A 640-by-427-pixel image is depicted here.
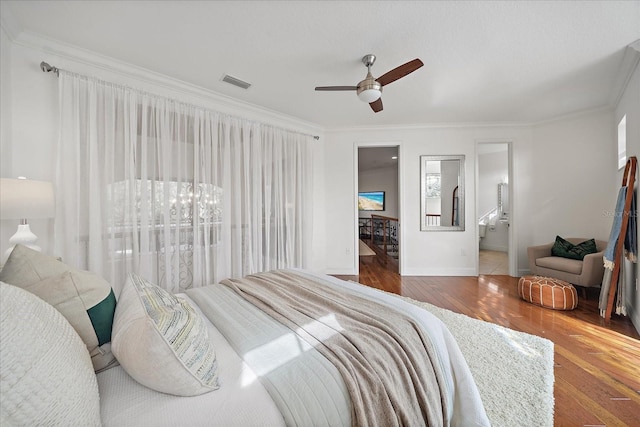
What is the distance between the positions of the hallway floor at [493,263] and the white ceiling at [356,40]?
2.96 metres

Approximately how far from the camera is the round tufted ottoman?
2.78 metres

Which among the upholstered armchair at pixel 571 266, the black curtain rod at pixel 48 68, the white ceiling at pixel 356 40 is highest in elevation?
the white ceiling at pixel 356 40

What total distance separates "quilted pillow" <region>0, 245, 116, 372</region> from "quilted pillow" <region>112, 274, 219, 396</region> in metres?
0.10

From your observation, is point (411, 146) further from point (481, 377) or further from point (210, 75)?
point (481, 377)

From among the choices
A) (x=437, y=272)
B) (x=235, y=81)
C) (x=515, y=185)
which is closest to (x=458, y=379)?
(x=235, y=81)

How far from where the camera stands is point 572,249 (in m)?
3.51

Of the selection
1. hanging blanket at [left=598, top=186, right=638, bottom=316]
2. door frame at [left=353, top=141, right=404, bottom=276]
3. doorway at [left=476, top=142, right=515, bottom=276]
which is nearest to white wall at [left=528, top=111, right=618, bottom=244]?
hanging blanket at [left=598, top=186, right=638, bottom=316]

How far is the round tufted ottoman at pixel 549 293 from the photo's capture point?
2.78m

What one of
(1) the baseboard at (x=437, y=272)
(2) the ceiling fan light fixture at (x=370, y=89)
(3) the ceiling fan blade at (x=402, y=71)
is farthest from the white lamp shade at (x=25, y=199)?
(1) the baseboard at (x=437, y=272)

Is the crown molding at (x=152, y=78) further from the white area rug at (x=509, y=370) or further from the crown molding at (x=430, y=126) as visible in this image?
the white area rug at (x=509, y=370)

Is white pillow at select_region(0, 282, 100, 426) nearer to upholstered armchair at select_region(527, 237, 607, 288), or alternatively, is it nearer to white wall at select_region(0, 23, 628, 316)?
white wall at select_region(0, 23, 628, 316)

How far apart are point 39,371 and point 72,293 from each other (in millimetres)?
466

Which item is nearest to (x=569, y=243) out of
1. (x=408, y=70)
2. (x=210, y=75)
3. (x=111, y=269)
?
(x=408, y=70)

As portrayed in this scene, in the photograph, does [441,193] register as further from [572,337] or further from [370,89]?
[370,89]
